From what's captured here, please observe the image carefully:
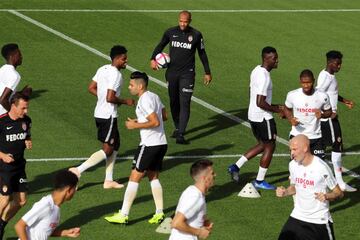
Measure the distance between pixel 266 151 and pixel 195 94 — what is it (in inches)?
294

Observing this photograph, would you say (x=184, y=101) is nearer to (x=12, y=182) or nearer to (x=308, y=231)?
(x=12, y=182)

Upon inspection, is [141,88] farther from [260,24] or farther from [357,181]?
[260,24]

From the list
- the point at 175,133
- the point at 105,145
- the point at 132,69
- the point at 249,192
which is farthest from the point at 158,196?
the point at 132,69

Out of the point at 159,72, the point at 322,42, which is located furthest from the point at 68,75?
the point at 322,42

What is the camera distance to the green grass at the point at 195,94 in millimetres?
18125

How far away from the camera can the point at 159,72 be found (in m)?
28.9

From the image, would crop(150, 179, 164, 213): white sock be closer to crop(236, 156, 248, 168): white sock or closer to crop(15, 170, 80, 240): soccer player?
crop(236, 156, 248, 168): white sock

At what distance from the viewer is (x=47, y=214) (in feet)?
42.4

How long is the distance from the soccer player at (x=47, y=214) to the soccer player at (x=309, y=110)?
6479 mm

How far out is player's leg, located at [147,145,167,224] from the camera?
17469 mm

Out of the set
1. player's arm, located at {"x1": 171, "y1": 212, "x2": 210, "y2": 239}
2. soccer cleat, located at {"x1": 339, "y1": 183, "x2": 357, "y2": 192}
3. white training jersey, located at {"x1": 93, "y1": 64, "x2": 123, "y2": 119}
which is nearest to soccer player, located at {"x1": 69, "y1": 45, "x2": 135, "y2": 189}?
white training jersey, located at {"x1": 93, "y1": 64, "x2": 123, "y2": 119}

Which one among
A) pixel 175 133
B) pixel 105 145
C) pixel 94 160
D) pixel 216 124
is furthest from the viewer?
pixel 216 124

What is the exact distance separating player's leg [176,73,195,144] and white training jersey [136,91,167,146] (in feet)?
17.2

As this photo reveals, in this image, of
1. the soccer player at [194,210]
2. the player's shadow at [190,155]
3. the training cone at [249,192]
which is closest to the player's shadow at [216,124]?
the player's shadow at [190,155]
